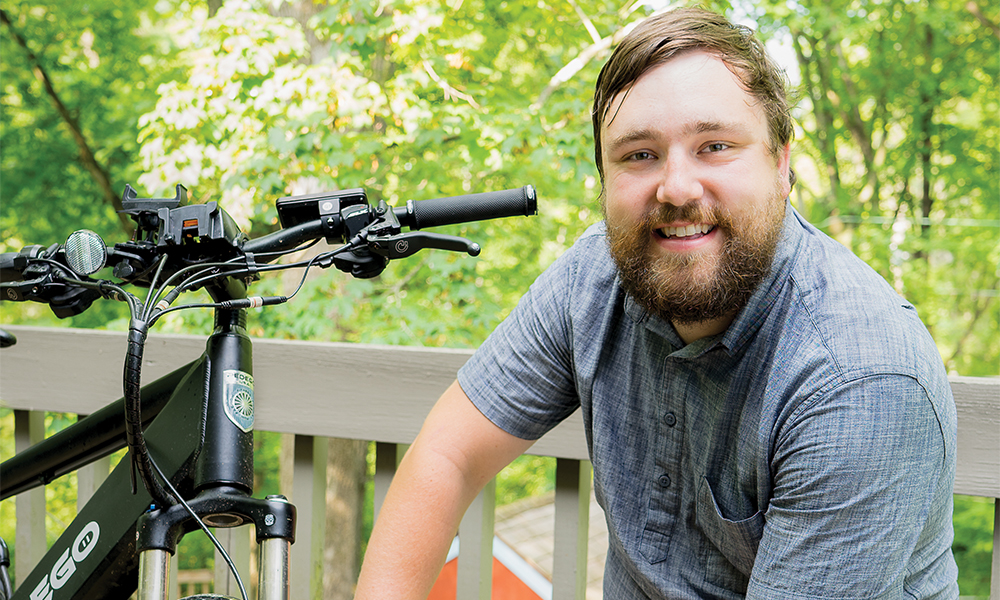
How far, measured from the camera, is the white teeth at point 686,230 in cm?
111

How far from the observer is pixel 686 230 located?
1.12 metres

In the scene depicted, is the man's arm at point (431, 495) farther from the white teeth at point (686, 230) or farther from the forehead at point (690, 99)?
the forehead at point (690, 99)

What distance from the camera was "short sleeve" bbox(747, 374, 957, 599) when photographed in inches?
36.0

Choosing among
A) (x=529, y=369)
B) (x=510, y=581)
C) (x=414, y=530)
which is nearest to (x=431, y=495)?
(x=414, y=530)

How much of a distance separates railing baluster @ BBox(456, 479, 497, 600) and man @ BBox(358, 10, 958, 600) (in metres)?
0.16

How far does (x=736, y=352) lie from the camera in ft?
3.63

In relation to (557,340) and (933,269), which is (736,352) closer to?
(557,340)

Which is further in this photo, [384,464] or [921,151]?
[921,151]

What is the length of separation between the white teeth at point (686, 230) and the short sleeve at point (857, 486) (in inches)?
11.8

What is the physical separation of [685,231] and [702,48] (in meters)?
0.27

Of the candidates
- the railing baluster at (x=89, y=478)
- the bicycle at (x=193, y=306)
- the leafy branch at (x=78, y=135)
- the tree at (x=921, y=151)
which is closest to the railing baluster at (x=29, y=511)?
the railing baluster at (x=89, y=478)

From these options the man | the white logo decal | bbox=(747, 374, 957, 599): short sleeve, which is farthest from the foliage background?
the white logo decal

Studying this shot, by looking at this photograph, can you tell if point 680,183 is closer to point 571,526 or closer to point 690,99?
point 690,99

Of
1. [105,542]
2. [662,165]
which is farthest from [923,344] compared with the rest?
[105,542]
